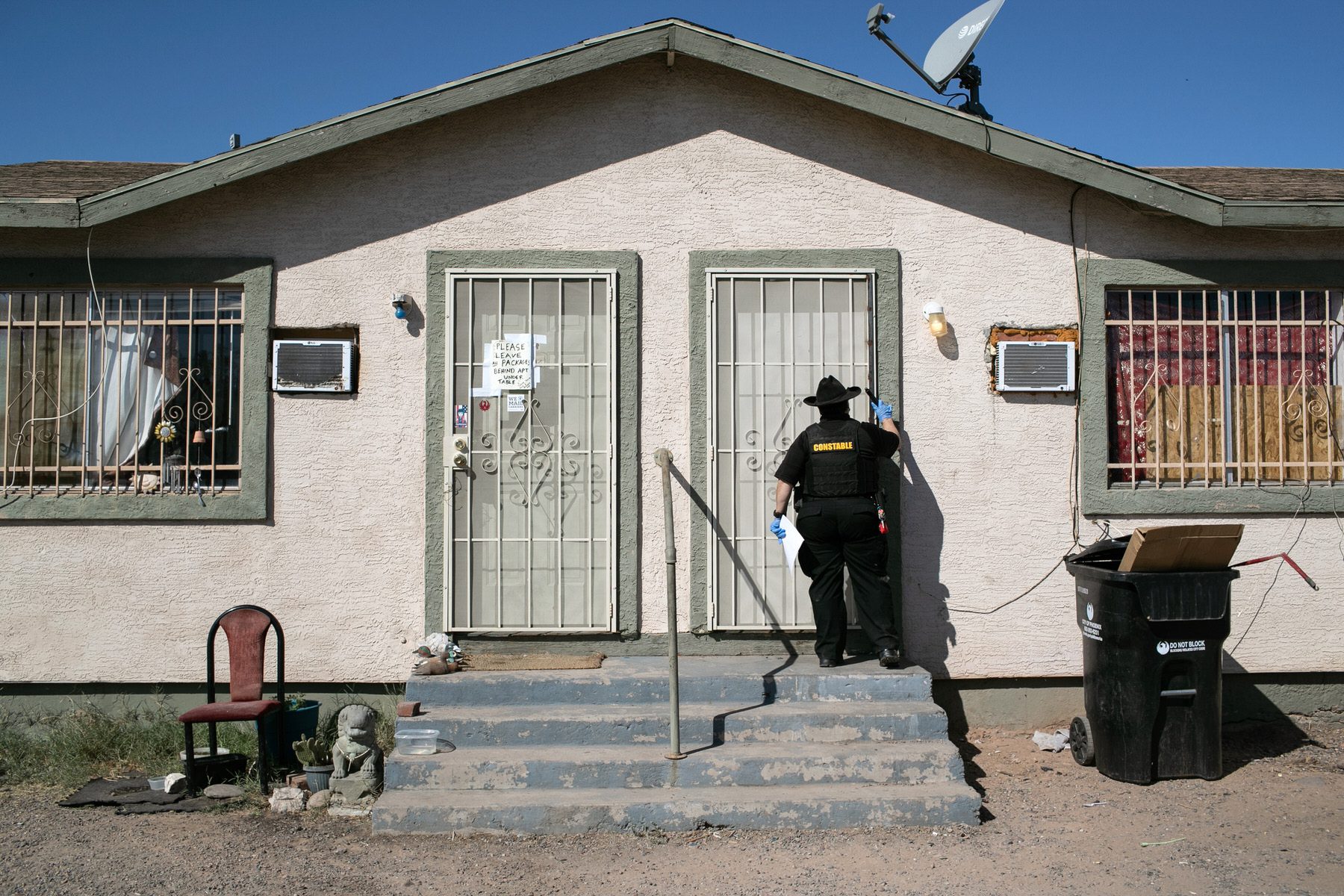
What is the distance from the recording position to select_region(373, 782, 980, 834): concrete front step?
4984mm

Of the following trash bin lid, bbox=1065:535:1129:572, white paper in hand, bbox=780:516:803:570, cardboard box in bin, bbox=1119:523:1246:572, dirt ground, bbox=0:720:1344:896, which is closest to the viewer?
dirt ground, bbox=0:720:1344:896

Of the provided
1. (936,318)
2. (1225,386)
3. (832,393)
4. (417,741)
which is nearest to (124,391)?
(417,741)

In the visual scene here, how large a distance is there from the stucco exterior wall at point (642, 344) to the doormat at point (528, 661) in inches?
17.2

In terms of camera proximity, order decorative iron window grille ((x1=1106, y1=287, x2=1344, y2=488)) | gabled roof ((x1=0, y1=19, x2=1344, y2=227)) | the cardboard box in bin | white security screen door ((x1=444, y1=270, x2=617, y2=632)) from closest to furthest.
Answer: the cardboard box in bin < gabled roof ((x1=0, y1=19, x2=1344, y2=227)) < white security screen door ((x1=444, y1=270, x2=617, y2=632)) < decorative iron window grille ((x1=1106, y1=287, x2=1344, y2=488))

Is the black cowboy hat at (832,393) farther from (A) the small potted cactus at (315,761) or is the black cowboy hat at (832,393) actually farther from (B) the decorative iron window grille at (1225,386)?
(A) the small potted cactus at (315,761)

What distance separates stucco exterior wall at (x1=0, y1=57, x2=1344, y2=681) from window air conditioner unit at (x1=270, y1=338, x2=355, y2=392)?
0.12 meters

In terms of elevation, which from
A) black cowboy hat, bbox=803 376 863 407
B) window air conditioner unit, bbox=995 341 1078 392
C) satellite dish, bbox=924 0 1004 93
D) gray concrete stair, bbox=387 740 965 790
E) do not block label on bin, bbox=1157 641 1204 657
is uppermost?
satellite dish, bbox=924 0 1004 93

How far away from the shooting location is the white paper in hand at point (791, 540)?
5945 millimetres

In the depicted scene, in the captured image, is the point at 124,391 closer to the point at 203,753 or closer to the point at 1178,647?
the point at 203,753

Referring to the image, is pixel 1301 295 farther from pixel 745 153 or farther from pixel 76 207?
pixel 76 207

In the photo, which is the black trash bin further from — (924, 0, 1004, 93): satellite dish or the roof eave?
(924, 0, 1004, 93): satellite dish

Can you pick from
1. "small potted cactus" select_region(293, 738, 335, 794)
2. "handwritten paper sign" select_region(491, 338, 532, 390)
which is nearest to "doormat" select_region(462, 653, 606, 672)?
"small potted cactus" select_region(293, 738, 335, 794)

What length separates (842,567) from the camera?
598 centimetres

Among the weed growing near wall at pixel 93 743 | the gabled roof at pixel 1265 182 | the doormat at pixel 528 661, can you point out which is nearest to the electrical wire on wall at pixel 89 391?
the weed growing near wall at pixel 93 743
